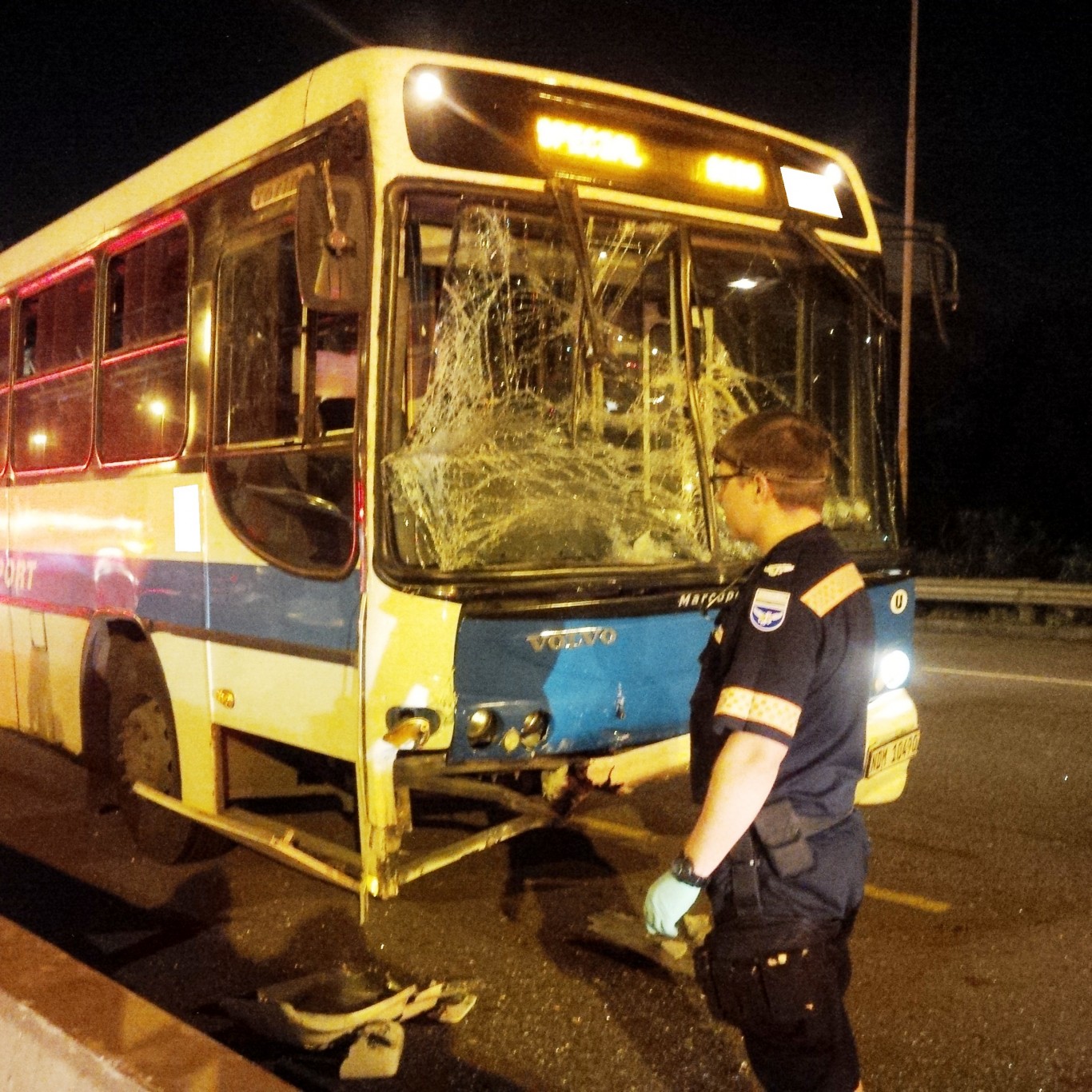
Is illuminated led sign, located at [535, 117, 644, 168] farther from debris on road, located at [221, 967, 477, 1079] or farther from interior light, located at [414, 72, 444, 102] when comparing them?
debris on road, located at [221, 967, 477, 1079]

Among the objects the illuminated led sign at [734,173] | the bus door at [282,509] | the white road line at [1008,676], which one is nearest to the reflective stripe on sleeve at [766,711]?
the bus door at [282,509]

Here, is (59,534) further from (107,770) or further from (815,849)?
(815,849)

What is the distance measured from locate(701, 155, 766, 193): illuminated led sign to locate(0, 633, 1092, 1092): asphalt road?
276 centimetres

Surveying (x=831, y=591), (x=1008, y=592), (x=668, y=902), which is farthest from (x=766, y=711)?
(x=1008, y=592)

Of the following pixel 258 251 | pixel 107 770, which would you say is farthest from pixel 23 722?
pixel 258 251

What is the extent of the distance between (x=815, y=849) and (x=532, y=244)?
2715mm

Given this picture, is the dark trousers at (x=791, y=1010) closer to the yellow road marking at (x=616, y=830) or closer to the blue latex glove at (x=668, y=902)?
the blue latex glove at (x=668, y=902)

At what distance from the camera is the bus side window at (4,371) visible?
779 centimetres

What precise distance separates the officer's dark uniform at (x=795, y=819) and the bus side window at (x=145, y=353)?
140 inches

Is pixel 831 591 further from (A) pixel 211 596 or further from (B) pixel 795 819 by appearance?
(A) pixel 211 596

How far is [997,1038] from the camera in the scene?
4273mm

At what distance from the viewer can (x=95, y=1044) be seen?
307cm

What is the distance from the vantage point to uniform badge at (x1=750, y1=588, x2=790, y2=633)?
9.10 ft

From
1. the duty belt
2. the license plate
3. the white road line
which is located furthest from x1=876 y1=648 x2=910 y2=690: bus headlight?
the white road line
